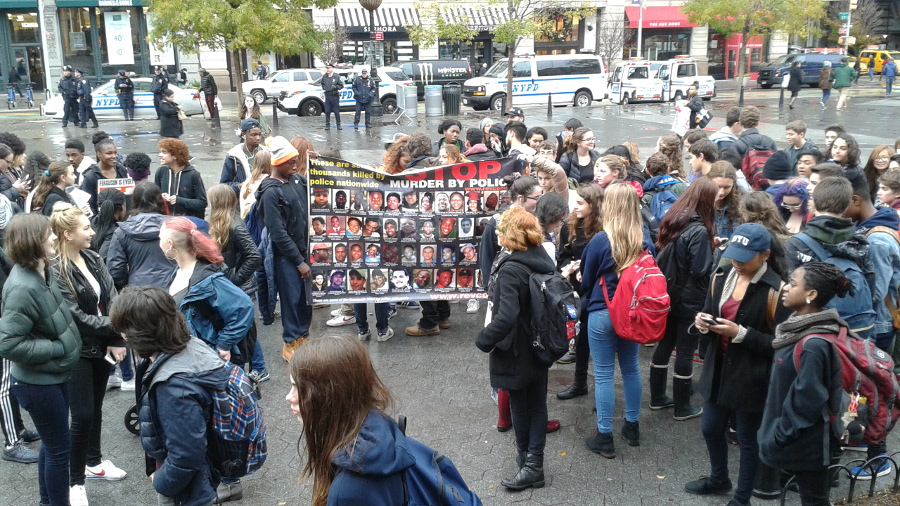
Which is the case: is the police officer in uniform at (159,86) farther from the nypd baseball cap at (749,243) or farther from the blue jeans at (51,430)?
the nypd baseball cap at (749,243)

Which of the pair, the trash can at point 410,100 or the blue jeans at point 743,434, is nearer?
the blue jeans at point 743,434

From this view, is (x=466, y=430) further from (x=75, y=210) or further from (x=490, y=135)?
(x=490, y=135)

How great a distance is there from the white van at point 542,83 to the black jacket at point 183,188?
2290 cm

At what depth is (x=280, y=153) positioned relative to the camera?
6184 mm

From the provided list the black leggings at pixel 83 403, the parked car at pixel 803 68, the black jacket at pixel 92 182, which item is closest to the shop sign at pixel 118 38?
the parked car at pixel 803 68

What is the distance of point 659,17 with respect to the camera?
44.2 m

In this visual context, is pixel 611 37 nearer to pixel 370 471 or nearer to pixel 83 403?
pixel 83 403

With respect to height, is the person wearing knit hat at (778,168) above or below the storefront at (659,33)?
below

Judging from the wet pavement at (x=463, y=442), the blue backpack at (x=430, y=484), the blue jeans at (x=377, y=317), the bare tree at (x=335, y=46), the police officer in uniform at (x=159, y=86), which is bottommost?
the wet pavement at (x=463, y=442)

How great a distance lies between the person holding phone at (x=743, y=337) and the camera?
13.3 feet

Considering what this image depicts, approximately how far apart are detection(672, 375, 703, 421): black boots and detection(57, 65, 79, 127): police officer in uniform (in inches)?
930

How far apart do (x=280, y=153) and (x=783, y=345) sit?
418 cm

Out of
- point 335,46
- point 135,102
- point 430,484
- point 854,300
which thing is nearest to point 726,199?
point 854,300

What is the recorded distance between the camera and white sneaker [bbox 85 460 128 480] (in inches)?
189
